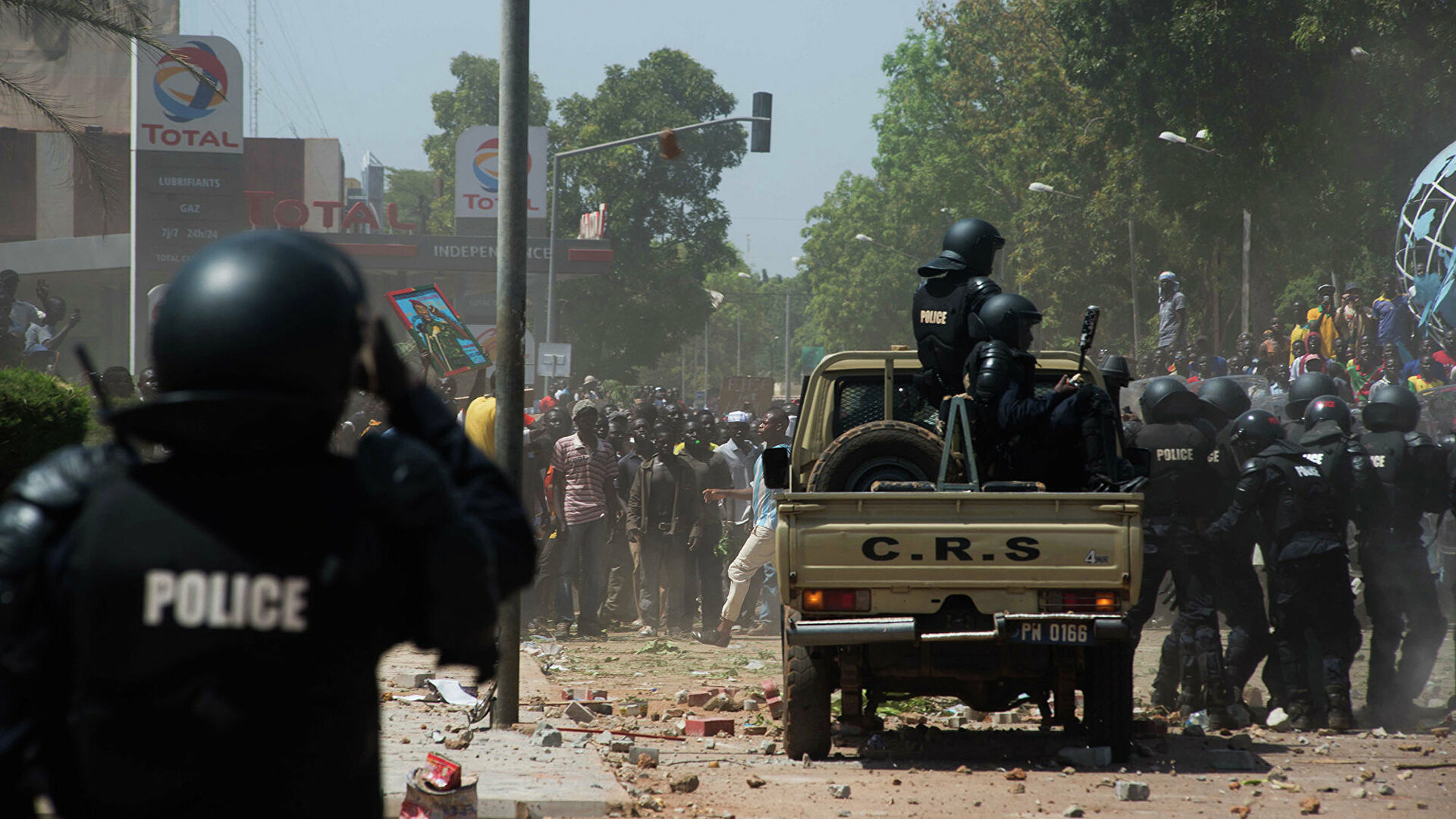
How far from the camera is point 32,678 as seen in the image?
193 cm

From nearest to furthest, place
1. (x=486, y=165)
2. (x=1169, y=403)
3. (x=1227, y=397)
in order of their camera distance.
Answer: (x=1169, y=403), (x=1227, y=397), (x=486, y=165)

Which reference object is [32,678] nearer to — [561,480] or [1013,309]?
[1013,309]

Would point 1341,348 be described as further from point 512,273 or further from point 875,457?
point 512,273

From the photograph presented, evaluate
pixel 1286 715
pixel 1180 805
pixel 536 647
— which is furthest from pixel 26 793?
pixel 536 647

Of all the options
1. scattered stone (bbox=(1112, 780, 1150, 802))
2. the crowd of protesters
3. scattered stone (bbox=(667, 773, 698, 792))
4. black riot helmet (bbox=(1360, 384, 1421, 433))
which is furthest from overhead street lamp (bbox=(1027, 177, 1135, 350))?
scattered stone (bbox=(667, 773, 698, 792))

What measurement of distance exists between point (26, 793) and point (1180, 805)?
560cm

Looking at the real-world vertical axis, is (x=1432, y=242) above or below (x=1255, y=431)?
above

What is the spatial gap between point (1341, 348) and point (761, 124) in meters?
9.67

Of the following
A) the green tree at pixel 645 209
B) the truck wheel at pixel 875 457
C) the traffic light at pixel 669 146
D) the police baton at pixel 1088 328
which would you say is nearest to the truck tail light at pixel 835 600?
the truck wheel at pixel 875 457

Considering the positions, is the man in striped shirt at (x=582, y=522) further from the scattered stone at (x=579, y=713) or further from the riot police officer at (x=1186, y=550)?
the riot police officer at (x=1186, y=550)

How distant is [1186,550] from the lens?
884 centimetres

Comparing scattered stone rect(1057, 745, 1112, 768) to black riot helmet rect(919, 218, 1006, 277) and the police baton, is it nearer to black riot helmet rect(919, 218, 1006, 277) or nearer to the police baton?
the police baton

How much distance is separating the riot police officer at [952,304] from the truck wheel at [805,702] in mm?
1722

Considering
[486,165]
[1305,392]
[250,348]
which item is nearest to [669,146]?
[1305,392]
